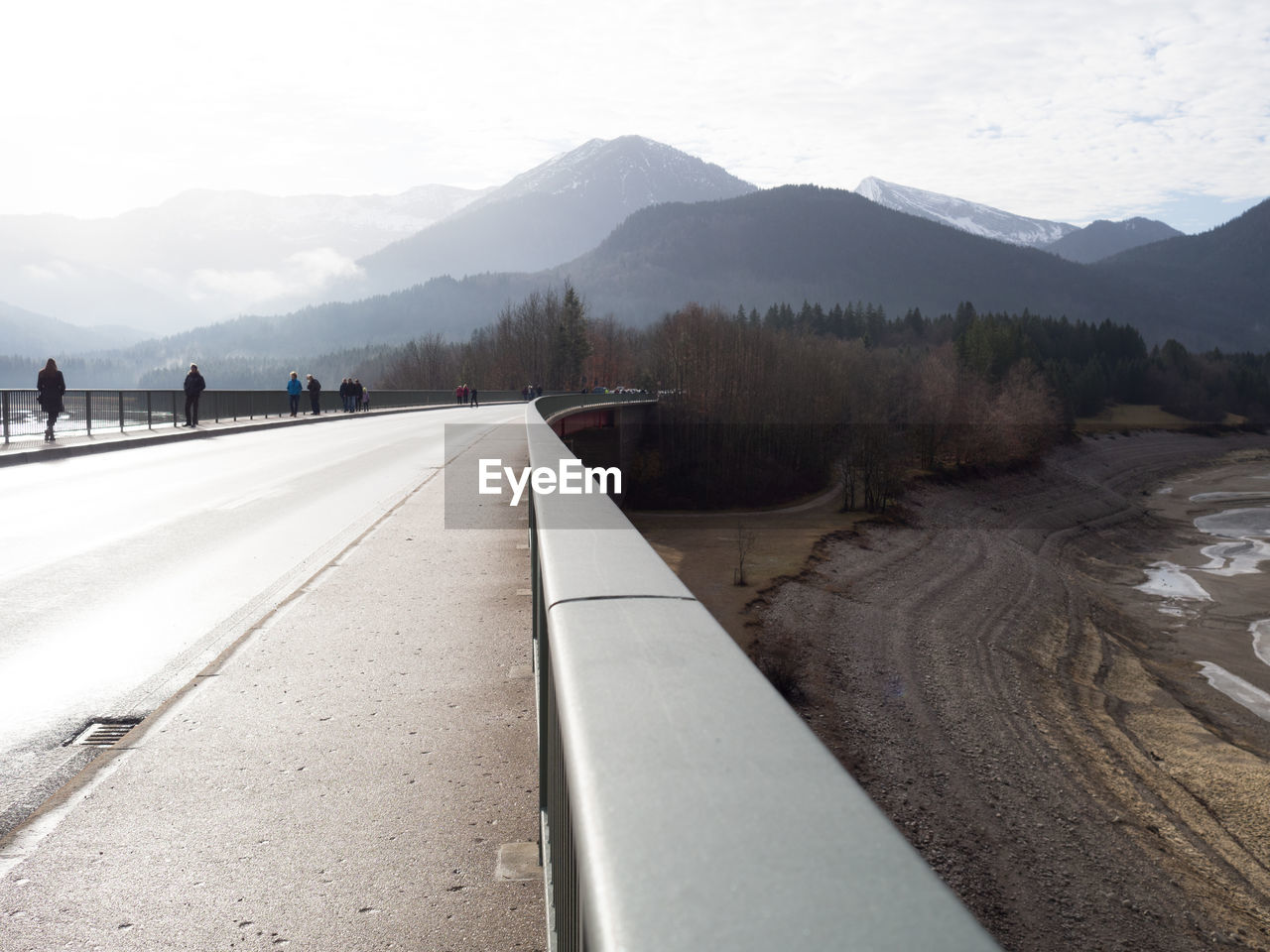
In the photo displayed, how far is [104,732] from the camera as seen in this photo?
4.99 metres

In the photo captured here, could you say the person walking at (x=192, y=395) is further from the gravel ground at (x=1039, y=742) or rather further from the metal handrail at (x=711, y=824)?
the metal handrail at (x=711, y=824)

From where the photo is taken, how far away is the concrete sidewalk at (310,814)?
10.2ft

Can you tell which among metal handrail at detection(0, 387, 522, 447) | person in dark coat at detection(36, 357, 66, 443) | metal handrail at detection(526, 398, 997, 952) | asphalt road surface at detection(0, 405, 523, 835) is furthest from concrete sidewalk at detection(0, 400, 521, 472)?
metal handrail at detection(526, 398, 997, 952)

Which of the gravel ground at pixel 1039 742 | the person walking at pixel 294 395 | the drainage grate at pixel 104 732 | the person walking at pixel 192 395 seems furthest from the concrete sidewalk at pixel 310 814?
the person walking at pixel 294 395

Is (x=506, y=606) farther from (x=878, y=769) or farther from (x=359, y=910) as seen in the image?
(x=878, y=769)

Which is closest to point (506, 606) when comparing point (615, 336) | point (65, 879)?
point (65, 879)

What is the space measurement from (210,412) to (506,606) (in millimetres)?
32112

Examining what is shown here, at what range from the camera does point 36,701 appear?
17.7 feet

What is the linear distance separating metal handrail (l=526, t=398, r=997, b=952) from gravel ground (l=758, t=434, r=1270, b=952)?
15.3 m

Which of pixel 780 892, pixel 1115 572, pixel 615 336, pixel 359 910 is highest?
pixel 615 336

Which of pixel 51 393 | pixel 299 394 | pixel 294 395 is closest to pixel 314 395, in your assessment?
pixel 299 394

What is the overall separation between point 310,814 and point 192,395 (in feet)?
105

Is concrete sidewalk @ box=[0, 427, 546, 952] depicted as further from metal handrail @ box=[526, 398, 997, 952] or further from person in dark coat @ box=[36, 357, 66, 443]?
person in dark coat @ box=[36, 357, 66, 443]

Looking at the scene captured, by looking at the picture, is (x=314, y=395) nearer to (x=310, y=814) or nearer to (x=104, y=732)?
(x=104, y=732)
